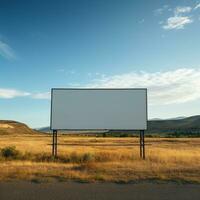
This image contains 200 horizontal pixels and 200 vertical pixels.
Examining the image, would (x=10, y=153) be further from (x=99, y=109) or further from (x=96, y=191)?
(x=96, y=191)

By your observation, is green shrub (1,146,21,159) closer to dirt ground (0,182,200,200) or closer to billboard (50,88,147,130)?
billboard (50,88,147,130)

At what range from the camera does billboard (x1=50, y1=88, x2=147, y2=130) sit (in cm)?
1986

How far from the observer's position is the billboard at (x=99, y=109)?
19859 millimetres

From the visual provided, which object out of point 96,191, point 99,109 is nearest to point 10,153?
Result: point 99,109

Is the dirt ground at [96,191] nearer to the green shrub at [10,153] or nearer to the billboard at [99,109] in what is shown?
the green shrub at [10,153]

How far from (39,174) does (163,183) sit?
462cm

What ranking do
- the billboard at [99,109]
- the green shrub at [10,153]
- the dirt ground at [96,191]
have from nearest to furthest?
1. the dirt ground at [96,191]
2. the green shrub at [10,153]
3. the billboard at [99,109]

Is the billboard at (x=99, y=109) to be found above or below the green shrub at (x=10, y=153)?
above

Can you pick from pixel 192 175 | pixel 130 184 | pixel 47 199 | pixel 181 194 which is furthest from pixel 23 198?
pixel 192 175

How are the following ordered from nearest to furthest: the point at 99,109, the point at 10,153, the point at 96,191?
the point at 96,191
the point at 10,153
the point at 99,109

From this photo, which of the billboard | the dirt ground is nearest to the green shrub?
the billboard

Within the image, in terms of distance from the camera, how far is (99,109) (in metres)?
20.0

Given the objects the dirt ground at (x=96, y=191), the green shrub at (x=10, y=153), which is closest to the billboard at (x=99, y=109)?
the green shrub at (x=10, y=153)

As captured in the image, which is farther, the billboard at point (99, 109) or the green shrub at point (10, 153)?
the billboard at point (99, 109)
